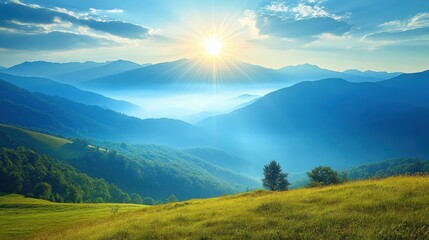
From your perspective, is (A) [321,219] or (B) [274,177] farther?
(B) [274,177]

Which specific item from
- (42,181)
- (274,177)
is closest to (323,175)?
(274,177)

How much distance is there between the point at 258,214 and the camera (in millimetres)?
17484

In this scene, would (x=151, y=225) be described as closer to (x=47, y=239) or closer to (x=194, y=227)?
(x=194, y=227)

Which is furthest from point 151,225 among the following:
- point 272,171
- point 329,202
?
point 272,171

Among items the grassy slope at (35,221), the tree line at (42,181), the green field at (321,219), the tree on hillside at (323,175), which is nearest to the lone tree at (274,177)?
the tree on hillside at (323,175)

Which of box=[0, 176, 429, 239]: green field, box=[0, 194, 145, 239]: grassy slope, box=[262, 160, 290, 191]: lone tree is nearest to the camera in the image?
box=[0, 176, 429, 239]: green field

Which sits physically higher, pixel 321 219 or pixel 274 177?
pixel 321 219

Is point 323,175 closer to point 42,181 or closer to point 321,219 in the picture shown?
point 321,219

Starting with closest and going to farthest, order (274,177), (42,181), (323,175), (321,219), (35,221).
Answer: (321,219) → (35,221) → (323,175) → (274,177) → (42,181)

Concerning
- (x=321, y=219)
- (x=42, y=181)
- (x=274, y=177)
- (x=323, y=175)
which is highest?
(x=321, y=219)

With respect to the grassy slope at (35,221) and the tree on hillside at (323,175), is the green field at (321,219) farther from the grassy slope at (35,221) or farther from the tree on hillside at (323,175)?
the tree on hillside at (323,175)

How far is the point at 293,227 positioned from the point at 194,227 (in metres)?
5.68

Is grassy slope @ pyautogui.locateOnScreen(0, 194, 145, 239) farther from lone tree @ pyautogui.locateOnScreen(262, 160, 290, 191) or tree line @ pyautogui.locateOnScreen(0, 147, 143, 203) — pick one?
tree line @ pyautogui.locateOnScreen(0, 147, 143, 203)

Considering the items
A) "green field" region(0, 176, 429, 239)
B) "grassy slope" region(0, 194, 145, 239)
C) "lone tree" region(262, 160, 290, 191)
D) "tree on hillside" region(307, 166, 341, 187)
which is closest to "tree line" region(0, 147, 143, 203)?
"grassy slope" region(0, 194, 145, 239)
